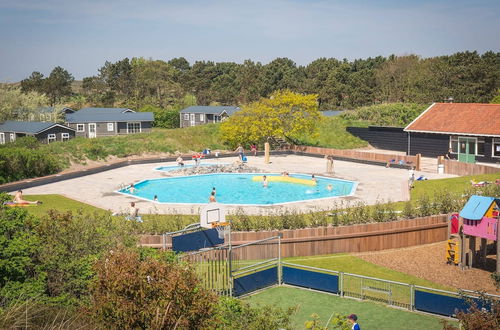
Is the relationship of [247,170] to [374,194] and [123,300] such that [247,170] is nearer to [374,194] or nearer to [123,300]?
[374,194]

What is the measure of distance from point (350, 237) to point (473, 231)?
15.8 ft

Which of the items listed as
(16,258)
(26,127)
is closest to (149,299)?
(16,258)

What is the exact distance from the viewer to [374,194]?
35125mm

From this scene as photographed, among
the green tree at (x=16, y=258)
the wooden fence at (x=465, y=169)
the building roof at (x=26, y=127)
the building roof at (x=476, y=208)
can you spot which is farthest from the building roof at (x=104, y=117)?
the green tree at (x=16, y=258)

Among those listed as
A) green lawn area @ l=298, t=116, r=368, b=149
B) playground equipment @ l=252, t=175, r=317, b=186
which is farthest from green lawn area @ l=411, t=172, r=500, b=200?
green lawn area @ l=298, t=116, r=368, b=149

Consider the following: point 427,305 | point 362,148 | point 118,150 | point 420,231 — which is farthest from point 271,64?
point 427,305

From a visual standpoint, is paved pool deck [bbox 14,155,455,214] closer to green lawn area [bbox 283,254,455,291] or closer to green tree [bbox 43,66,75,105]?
green lawn area [bbox 283,254,455,291]

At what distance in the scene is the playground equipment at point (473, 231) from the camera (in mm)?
19734

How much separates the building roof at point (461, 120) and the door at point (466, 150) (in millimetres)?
824

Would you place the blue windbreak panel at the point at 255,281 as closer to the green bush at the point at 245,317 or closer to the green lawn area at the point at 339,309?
the green lawn area at the point at 339,309

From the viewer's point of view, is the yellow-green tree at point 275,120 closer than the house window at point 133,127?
Yes

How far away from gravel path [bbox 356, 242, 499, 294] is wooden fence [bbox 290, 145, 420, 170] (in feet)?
74.2

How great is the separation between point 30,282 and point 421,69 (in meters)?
100

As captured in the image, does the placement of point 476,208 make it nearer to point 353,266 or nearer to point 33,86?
point 353,266
